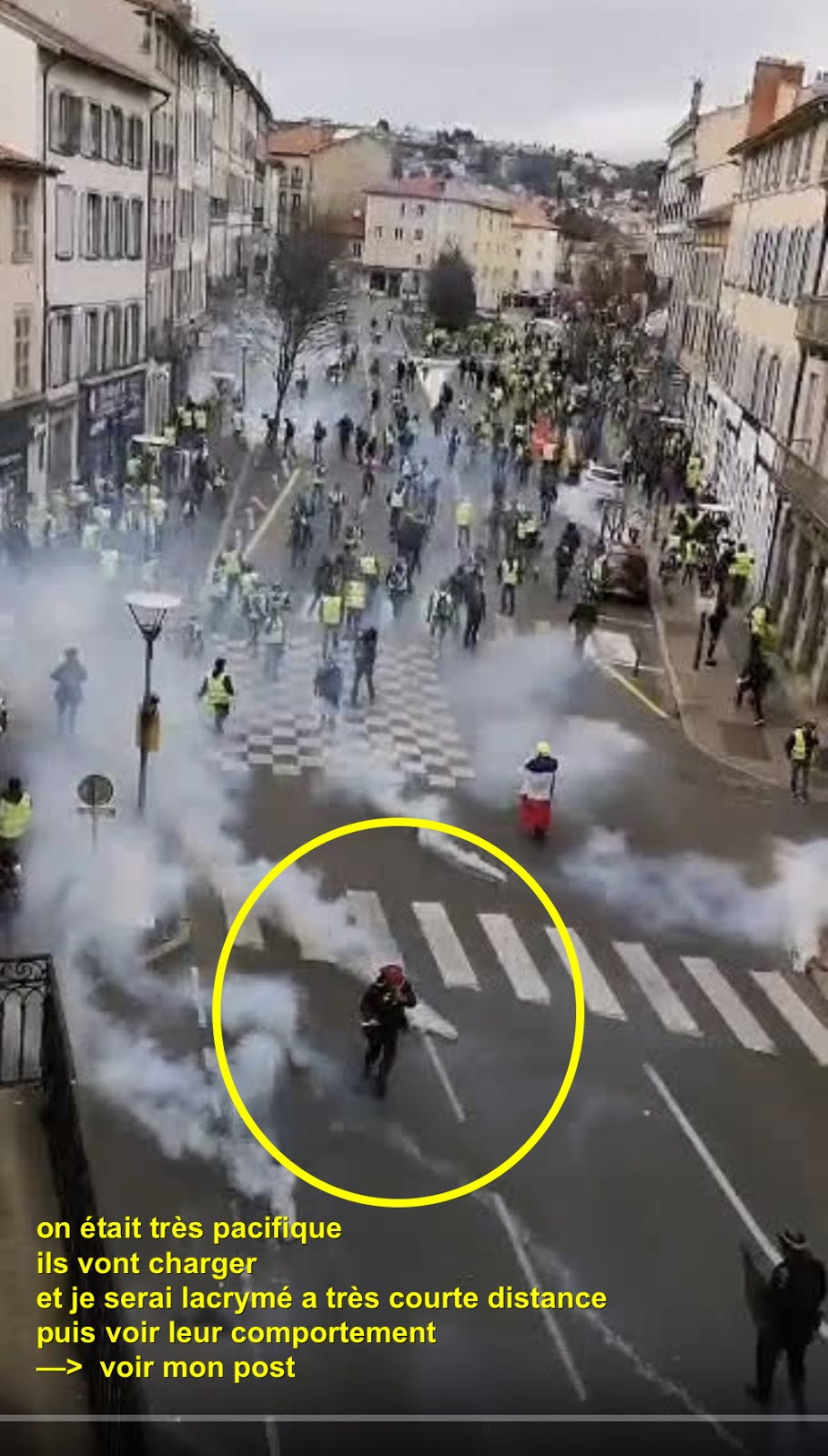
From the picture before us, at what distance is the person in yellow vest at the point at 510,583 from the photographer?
3158 cm

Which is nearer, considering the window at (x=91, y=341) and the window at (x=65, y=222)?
the window at (x=65, y=222)

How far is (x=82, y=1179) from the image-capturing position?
8.90m

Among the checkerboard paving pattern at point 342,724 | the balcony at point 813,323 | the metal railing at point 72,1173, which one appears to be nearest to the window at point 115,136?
the checkerboard paving pattern at point 342,724

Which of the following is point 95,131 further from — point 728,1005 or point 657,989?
point 728,1005

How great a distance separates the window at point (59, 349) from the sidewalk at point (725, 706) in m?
14.3

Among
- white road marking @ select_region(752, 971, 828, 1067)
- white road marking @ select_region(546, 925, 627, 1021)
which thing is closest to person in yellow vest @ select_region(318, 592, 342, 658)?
white road marking @ select_region(546, 925, 627, 1021)

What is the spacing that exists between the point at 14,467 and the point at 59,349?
418cm

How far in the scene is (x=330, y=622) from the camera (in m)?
26.1

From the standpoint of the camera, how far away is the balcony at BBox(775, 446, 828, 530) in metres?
29.1

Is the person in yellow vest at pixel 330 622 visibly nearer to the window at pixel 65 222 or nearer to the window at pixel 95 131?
the window at pixel 65 222

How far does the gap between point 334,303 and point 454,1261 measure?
5439 cm

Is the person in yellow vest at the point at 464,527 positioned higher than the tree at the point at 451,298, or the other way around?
the tree at the point at 451,298

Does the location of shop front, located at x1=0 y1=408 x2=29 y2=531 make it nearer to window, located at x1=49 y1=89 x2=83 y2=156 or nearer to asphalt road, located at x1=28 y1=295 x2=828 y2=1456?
window, located at x1=49 y1=89 x2=83 y2=156

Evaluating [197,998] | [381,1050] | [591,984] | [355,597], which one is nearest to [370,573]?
[355,597]
